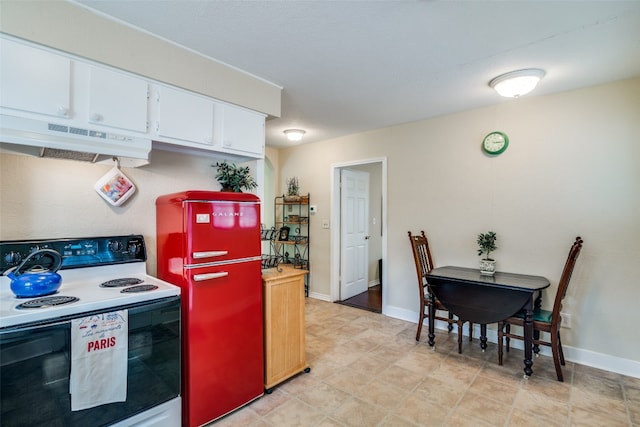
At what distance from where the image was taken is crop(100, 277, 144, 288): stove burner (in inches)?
67.1

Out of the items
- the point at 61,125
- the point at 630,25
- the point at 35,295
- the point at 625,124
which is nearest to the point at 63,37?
the point at 61,125

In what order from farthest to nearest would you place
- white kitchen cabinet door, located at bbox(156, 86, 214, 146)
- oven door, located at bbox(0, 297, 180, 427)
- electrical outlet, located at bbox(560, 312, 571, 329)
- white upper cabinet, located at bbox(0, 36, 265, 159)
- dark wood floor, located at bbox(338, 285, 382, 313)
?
1. dark wood floor, located at bbox(338, 285, 382, 313)
2. electrical outlet, located at bbox(560, 312, 571, 329)
3. white kitchen cabinet door, located at bbox(156, 86, 214, 146)
4. white upper cabinet, located at bbox(0, 36, 265, 159)
5. oven door, located at bbox(0, 297, 180, 427)

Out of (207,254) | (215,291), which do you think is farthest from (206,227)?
(215,291)

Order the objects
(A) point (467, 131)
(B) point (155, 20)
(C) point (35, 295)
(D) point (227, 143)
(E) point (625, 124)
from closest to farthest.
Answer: (C) point (35, 295), (B) point (155, 20), (D) point (227, 143), (E) point (625, 124), (A) point (467, 131)

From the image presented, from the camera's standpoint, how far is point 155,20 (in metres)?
1.73

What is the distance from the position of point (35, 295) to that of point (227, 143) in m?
1.38

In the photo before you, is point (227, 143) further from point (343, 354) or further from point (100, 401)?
point (343, 354)

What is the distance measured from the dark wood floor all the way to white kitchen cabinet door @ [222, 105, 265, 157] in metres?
2.75

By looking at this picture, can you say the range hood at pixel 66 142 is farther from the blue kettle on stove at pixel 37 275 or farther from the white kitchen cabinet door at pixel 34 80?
the blue kettle on stove at pixel 37 275

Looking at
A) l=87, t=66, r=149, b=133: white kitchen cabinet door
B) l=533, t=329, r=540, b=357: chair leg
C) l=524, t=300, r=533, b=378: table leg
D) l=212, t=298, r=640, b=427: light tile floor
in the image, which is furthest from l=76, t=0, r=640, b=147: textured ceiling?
l=212, t=298, r=640, b=427: light tile floor

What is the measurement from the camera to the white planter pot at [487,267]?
9.59 ft

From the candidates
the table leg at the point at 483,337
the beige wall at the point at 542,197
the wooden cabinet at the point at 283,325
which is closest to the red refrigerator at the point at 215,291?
the wooden cabinet at the point at 283,325

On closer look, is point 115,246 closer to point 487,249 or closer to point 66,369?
point 66,369

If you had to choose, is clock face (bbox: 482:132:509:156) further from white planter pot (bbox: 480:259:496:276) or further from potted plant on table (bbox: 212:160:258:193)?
potted plant on table (bbox: 212:160:258:193)
